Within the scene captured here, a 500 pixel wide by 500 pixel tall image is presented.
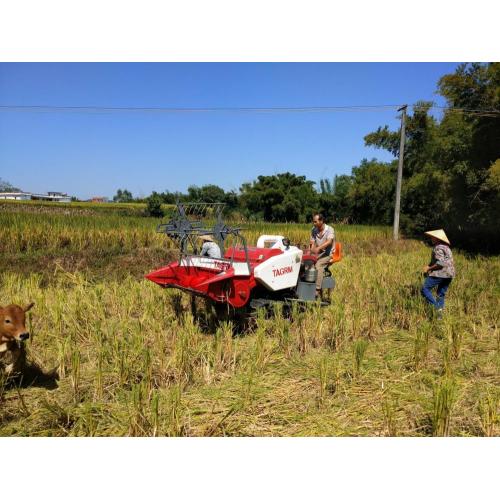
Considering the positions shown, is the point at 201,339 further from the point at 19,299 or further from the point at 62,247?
the point at 62,247

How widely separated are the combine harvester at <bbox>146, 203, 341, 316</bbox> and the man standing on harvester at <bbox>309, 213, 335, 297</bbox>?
1.52 feet

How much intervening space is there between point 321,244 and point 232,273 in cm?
237

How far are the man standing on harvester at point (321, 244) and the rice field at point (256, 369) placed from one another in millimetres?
730

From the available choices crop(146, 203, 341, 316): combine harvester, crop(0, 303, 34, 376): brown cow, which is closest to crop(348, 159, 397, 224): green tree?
crop(146, 203, 341, 316): combine harvester

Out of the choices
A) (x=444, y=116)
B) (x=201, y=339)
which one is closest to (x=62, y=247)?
(x=201, y=339)

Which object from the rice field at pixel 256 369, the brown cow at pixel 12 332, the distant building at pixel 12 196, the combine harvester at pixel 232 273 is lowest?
the rice field at pixel 256 369

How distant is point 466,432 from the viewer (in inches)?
112

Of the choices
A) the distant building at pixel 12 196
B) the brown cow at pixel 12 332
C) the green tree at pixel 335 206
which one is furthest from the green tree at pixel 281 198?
the brown cow at pixel 12 332

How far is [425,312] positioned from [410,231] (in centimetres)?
2052

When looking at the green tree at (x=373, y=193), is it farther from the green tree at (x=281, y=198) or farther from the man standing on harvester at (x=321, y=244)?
the man standing on harvester at (x=321, y=244)

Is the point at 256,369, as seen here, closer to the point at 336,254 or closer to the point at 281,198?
the point at 336,254

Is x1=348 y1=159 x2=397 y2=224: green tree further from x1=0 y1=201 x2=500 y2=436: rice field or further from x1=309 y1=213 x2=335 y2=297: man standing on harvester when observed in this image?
x1=309 y1=213 x2=335 y2=297: man standing on harvester

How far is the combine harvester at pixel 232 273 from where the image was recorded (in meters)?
4.64

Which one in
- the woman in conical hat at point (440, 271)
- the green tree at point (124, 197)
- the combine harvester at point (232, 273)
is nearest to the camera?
the combine harvester at point (232, 273)
